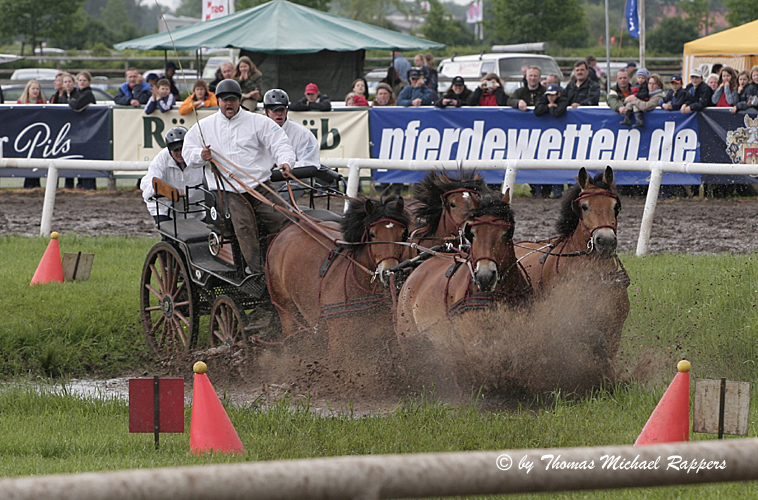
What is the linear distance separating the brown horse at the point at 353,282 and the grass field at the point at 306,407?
87cm

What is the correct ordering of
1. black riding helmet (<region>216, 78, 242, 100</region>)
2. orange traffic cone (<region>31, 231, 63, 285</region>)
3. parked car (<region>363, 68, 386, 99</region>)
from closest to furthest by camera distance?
black riding helmet (<region>216, 78, 242, 100</region>) → orange traffic cone (<region>31, 231, 63, 285</region>) → parked car (<region>363, 68, 386, 99</region>)

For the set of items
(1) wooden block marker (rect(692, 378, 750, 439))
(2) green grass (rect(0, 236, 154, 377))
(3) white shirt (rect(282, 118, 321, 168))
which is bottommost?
(2) green grass (rect(0, 236, 154, 377))

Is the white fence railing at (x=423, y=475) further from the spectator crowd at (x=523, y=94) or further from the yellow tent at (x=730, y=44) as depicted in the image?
the yellow tent at (x=730, y=44)

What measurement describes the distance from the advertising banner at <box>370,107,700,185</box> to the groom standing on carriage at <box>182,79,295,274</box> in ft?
19.9

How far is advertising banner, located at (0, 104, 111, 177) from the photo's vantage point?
1559 centimetres

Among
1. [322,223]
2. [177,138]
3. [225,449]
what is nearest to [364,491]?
[225,449]

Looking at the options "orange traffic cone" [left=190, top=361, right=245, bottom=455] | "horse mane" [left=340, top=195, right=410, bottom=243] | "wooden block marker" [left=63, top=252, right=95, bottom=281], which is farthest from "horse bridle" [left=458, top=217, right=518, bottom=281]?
"wooden block marker" [left=63, top=252, right=95, bottom=281]

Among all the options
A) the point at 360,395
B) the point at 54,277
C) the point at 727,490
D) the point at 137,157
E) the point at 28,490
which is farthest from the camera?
the point at 137,157

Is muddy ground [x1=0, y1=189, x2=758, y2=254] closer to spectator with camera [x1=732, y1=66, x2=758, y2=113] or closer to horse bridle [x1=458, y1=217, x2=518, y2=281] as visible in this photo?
spectator with camera [x1=732, y1=66, x2=758, y2=113]

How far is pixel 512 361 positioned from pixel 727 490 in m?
2.08

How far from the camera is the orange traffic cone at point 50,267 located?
32.2ft

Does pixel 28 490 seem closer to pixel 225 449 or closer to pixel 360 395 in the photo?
pixel 225 449

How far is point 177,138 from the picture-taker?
892cm

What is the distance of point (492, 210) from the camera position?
6.09 meters
